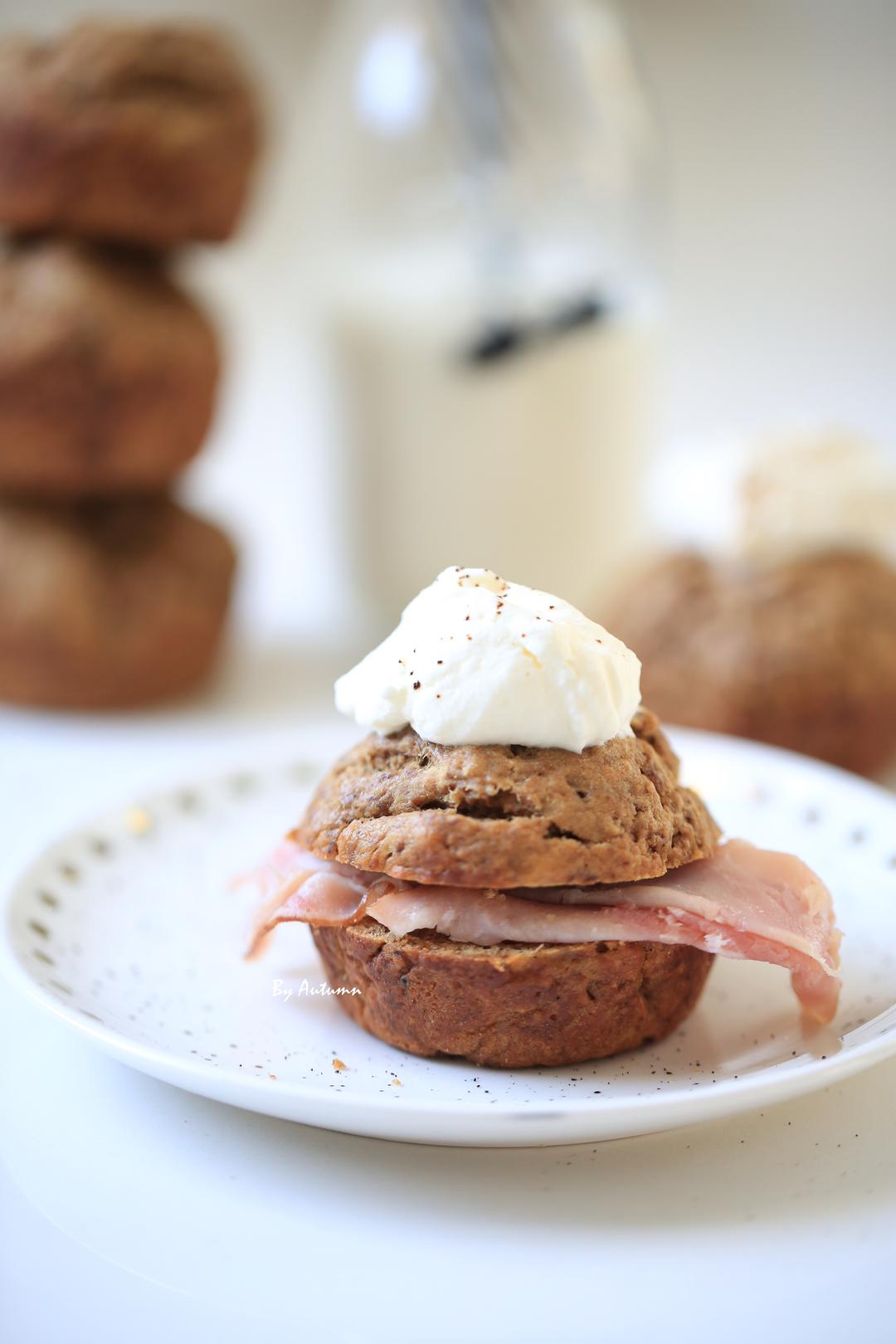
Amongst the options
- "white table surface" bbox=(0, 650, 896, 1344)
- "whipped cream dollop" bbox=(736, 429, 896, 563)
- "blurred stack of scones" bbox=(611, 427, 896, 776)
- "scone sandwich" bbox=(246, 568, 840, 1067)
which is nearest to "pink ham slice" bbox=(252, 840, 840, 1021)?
"scone sandwich" bbox=(246, 568, 840, 1067)

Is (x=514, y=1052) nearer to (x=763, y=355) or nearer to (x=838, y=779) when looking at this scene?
(x=838, y=779)

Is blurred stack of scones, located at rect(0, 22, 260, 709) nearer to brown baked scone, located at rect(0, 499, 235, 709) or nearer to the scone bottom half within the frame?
brown baked scone, located at rect(0, 499, 235, 709)

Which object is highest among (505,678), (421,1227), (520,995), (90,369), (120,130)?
(120,130)

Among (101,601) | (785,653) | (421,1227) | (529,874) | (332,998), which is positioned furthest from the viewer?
(101,601)

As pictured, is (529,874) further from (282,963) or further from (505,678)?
(282,963)

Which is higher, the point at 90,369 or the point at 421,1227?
the point at 90,369

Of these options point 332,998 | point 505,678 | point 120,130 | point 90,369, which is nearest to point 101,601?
point 90,369

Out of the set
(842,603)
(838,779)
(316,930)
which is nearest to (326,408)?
(842,603)
